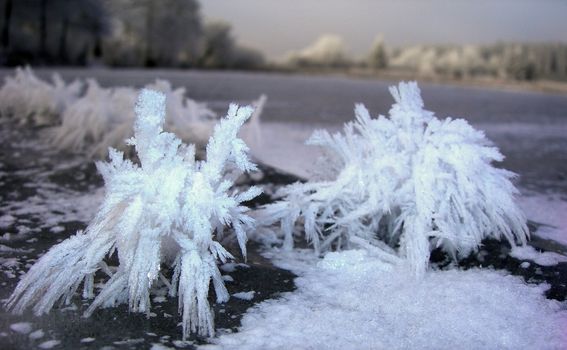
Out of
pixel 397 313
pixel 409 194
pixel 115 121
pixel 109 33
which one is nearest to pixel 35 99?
pixel 115 121

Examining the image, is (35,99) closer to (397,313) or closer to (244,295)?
(244,295)

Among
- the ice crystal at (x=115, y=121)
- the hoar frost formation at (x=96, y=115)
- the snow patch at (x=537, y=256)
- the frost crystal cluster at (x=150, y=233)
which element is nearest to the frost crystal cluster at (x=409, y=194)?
the snow patch at (x=537, y=256)

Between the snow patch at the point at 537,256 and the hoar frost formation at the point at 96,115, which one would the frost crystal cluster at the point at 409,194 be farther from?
the hoar frost formation at the point at 96,115

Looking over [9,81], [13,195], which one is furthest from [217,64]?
[13,195]

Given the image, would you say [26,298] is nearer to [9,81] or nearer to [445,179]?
[445,179]

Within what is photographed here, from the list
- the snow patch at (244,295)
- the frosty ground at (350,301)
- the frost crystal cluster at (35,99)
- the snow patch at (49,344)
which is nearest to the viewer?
the snow patch at (49,344)

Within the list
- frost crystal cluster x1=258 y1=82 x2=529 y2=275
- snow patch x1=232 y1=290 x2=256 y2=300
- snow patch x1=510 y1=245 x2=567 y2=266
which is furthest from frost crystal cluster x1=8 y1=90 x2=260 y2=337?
snow patch x1=510 y1=245 x2=567 y2=266
